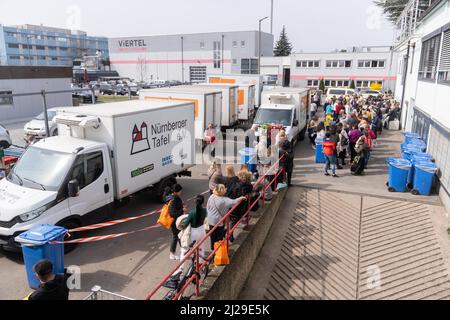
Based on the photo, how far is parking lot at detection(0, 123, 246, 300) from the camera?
21.7 ft

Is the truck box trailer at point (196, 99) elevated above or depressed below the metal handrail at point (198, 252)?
above

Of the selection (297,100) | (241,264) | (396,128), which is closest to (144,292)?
(241,264)

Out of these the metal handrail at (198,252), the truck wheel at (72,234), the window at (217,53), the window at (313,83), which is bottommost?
the truck wheel at (72,234)

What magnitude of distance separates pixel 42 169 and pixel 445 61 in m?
12.5

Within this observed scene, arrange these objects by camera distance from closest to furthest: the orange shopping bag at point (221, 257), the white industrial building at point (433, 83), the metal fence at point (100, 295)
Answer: the metal fence at point (100, 295)
the orange shopping bag at point (221, 257)
the white industrial building at point (433, 83)

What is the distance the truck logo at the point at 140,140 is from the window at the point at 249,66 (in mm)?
61137

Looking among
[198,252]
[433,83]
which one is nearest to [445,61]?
[433,83]

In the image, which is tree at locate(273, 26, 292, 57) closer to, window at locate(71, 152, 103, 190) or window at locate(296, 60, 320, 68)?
window at locate(296, 60, 320, 68)

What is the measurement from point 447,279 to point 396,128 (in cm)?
1675

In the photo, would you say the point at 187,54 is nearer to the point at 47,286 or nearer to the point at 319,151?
the point at 319,151

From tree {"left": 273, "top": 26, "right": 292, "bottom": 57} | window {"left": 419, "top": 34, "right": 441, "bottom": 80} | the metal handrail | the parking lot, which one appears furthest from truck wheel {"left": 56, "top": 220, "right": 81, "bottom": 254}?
tree {"left": 273, "top": 26, "right": 292, "bottom": 57}

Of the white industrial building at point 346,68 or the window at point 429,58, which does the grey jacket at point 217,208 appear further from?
the white industrial building at point 346,68

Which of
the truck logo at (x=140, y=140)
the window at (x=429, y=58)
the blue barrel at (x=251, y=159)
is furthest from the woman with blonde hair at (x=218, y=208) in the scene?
the window at (x=429, y=58)

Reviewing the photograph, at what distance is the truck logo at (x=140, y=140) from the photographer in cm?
923
